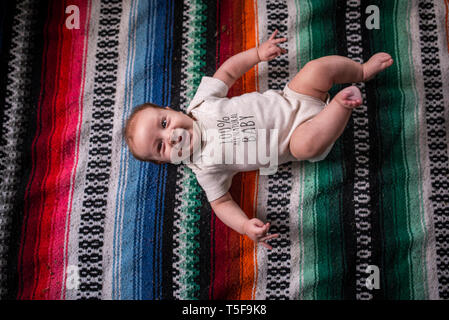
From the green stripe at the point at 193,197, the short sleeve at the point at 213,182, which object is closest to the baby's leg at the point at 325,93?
the short sleeve at the point at 213,182

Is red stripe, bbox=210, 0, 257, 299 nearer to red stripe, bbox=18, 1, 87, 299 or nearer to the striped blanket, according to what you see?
the striped blanket

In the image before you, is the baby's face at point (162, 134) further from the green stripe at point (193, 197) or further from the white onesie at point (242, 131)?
the green stripe at point (193, 197)

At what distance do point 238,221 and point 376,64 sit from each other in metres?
0.61

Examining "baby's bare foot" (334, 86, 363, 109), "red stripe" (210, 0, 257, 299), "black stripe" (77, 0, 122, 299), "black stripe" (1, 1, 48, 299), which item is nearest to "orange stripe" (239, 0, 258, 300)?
"red stripe" (210, 0, 257, 299)

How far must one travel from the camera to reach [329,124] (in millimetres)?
896

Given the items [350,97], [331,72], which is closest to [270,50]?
[331,72]

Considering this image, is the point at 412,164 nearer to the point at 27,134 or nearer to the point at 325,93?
the point at 325,93

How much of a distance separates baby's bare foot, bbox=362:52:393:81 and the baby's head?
21.3 inches

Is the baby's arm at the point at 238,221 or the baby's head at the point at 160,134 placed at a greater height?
the baby's head at the point at 160,134

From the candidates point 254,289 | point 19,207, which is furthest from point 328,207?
point 19,207

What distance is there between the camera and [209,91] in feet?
3.34

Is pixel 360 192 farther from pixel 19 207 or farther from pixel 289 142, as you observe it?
pixel 19 207

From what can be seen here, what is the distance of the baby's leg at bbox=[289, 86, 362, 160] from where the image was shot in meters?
0.85

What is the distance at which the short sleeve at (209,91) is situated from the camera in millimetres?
1015
